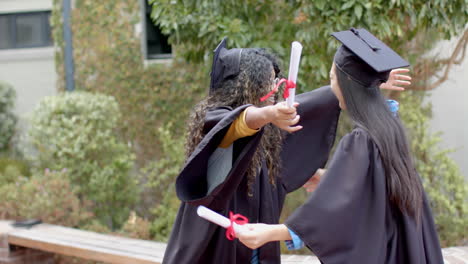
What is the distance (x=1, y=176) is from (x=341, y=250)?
594 cm

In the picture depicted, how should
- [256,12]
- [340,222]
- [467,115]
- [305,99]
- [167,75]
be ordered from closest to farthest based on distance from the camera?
[340,222]
[305,99]
[256,12]
[467,115]
[167,75]

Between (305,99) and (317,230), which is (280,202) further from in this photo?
(317,230)

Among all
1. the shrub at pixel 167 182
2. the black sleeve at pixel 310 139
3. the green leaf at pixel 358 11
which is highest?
the green leaf at pixel 358 11

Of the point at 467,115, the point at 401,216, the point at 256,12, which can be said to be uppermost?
the point at 256,12

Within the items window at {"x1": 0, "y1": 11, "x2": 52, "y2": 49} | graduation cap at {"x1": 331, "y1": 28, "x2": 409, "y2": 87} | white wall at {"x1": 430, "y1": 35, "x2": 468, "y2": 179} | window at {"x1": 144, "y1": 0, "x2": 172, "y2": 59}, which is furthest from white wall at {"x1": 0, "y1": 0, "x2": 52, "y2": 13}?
graduation cap at {"x1": 331, "y1": 28, "x2": 409, "y2": 87}

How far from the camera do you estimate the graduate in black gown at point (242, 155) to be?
2.03 meters

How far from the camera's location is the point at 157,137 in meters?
7.28

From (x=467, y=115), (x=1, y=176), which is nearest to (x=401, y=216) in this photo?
(x=467, y=115)

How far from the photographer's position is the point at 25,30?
963 centimetres

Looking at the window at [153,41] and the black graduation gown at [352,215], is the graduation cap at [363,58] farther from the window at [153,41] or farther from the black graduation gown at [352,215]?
the window at [153,41]

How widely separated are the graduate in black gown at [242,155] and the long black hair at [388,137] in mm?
249

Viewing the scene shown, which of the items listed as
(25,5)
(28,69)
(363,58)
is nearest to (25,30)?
(25,5)

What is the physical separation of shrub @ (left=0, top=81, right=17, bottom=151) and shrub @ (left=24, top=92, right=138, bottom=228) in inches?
113

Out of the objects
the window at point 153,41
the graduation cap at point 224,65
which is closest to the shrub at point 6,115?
the window at point 153,41
